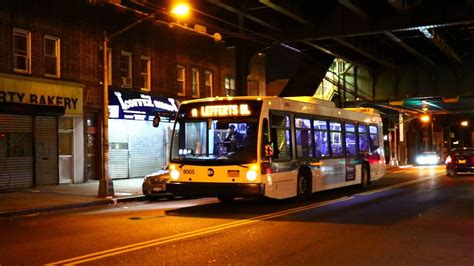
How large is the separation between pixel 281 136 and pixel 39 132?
36.7 ft

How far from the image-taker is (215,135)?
1445 centimetres

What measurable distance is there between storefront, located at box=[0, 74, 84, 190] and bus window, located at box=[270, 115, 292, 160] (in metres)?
10.4

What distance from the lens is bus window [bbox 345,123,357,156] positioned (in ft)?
64.5

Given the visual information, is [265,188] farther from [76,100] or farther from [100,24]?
[100,24]

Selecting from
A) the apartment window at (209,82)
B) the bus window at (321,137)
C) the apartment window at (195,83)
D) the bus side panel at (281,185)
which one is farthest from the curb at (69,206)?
the apartment window at (209,82)

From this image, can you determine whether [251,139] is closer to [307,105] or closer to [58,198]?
[307,105]

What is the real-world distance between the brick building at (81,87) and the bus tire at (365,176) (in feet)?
24.5

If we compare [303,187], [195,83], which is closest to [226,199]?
[303,187]

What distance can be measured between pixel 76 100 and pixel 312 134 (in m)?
10.9

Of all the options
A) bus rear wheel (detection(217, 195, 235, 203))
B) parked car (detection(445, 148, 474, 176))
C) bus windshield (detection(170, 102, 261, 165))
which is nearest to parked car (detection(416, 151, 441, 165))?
parked car (detection(445, 148, 474, 176))

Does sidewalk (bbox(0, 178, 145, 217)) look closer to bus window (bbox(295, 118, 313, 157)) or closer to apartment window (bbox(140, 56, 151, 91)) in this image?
apartment window (bbox(140, 56, 151, 91))

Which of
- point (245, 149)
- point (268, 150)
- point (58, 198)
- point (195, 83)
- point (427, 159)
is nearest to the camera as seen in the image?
point (268, 150)

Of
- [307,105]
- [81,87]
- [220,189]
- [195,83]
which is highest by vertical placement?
[195,83]

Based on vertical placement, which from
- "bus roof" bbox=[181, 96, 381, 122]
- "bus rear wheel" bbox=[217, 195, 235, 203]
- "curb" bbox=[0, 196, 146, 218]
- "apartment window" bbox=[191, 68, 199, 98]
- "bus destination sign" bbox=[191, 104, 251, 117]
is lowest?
"curb" bbox=[0, 196, 146, 218]
